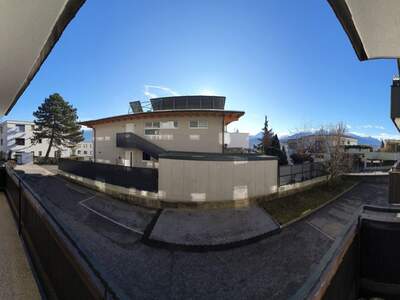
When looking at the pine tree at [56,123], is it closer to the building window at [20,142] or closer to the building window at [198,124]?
the building window at [20,142]

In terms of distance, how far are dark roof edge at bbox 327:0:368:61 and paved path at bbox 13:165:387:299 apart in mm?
2248

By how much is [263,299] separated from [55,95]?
24720 millimetres

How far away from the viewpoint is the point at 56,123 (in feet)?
70.3

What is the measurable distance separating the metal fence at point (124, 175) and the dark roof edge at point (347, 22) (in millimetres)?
5914

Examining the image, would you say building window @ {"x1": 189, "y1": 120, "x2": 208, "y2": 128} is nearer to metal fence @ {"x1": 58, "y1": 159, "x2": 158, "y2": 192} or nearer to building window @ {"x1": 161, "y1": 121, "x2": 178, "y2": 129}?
building window @ {"x1": 161, "y1": 121, "x2": 178, "y2": 129}

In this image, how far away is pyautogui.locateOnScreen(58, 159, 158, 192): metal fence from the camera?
6.57m

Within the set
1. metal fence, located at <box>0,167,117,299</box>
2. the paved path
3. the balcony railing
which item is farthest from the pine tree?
the balcony railing

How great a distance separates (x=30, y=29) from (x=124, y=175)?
256 inches

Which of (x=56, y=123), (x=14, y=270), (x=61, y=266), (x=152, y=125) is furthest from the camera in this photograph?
(x=56, y=123)

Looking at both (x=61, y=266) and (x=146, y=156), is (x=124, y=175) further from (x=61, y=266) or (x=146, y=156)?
(x=61, y=266)

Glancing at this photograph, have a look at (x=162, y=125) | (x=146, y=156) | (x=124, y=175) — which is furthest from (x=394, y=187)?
(x=146, y=156)

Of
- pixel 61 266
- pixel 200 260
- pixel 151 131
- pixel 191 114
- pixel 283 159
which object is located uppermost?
pixel 191 114

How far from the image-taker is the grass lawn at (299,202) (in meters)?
6.43

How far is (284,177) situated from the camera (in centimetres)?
870
